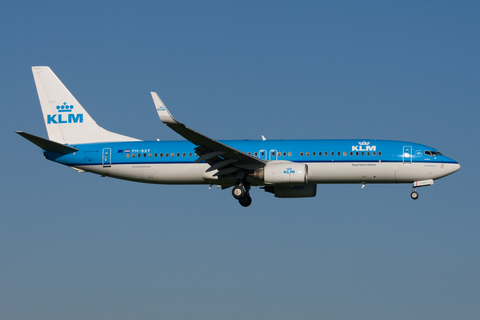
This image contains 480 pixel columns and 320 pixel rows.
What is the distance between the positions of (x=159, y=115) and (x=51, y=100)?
54.0 ft

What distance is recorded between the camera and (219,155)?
4597cm

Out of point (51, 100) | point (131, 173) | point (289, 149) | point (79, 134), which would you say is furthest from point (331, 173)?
point (51, 100)

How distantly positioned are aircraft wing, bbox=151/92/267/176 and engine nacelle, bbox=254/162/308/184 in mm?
796

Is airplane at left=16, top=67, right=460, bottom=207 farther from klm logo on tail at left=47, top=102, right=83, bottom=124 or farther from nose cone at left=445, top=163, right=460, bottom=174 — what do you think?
klm logo on tail at left=47, top=102, right=83, bottom=124

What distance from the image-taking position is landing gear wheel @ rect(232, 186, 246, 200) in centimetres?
4775

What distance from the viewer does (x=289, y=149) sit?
47312mm

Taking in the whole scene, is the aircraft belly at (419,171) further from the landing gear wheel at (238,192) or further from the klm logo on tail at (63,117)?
the klm logo on tail at (63,117)

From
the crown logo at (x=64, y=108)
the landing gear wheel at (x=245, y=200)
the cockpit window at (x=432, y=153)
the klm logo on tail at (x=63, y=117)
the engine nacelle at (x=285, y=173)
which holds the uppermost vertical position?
the crown logo at (x=64, y=108)

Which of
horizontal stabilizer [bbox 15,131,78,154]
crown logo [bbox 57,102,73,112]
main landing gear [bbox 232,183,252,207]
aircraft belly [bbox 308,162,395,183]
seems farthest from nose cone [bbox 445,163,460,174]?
crown logo [bbox 57,102,73,112]

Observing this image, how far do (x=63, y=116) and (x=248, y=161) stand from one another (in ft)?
52.0

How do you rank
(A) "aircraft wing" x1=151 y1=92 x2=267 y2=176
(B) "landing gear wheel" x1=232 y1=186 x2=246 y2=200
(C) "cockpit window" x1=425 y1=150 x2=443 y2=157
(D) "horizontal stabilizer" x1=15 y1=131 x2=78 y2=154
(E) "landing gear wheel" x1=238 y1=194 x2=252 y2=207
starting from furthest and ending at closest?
(E) "landing gear wheel" x1=238 y1=194 x2=252 y2=207
(D) "horizontal stabilizer" x1=15 y1=131 x2=78 y2=154
(B) "landing gear wheel" x1=232 y1=186 x2=246 y2=200
(C) "cockpit window" x1=425 y1=150 x2=443 y2=157
(A) "aircraft wing" x1=151 y1=92 x2=267 y2=176

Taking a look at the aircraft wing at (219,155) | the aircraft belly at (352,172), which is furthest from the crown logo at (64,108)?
the aircraft belly at (352,172)

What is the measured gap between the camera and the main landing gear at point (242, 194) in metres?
47.8

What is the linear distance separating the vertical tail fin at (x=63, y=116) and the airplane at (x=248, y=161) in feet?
0.32
